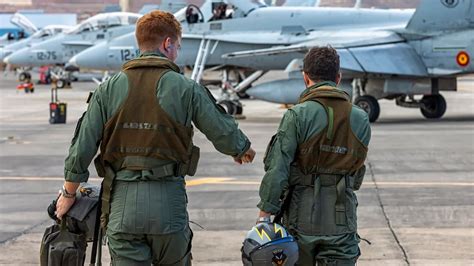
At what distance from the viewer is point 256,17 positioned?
26.1 meters

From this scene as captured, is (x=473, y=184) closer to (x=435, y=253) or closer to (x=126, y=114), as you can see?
(x=435, y=253)

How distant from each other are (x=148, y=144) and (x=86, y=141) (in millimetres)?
336

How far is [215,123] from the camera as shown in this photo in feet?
18.0

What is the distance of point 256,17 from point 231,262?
1775 centimetres

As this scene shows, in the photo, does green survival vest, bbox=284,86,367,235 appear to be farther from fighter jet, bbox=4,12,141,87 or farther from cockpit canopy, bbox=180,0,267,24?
fighter jet, bbox=4,12,141,87

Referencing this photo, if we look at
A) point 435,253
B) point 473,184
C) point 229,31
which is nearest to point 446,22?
point 229,31

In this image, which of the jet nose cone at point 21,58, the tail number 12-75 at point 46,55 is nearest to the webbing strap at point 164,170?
the tail number 12-75 at point 46,55

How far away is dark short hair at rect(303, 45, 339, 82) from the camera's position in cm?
573

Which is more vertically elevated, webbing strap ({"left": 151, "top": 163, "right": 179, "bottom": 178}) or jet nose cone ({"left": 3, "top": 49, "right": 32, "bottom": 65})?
webbing strap ({"left": 151, "top": 163, "right": 179, "bottom": 178})

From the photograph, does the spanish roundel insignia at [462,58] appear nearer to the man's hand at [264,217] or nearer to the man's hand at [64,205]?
the man's hand at [264,217]

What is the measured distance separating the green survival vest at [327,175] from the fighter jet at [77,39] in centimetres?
2449

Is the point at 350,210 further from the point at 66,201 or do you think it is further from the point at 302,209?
the point at 66,201

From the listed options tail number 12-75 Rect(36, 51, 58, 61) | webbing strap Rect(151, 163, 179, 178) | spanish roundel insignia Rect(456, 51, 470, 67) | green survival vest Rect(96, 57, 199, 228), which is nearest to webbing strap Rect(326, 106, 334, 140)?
green survival vest Rect(96, 57, 199, 228)

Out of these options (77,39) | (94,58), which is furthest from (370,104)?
(77,39)
